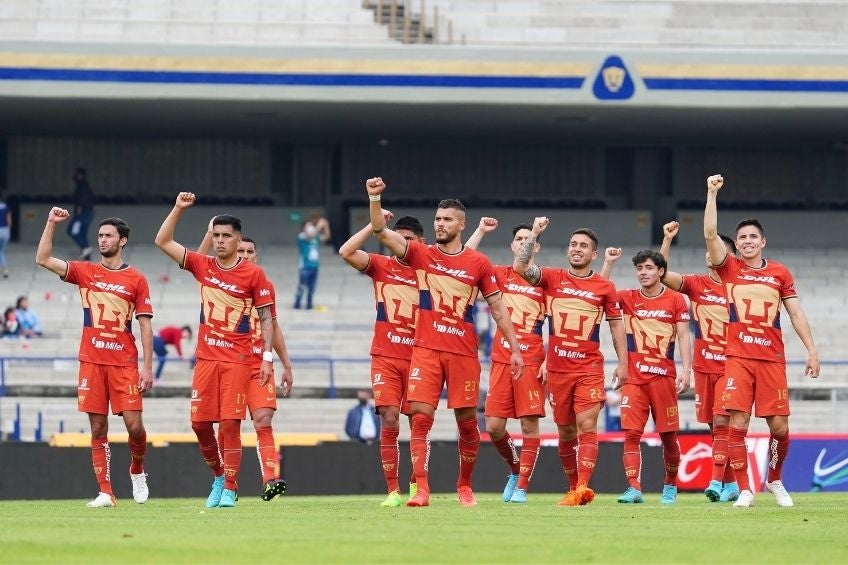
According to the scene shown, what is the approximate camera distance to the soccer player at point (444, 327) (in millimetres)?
14977

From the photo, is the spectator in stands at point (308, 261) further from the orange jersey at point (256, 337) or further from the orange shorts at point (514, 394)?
the orange jersey at point (256, 337)

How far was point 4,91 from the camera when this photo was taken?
3428cm

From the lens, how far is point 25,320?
32625 mm

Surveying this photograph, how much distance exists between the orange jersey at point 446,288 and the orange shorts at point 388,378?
1.01 meters

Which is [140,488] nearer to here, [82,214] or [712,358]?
[712,358]

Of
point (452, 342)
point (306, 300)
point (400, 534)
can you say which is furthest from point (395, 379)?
point (306, 300)

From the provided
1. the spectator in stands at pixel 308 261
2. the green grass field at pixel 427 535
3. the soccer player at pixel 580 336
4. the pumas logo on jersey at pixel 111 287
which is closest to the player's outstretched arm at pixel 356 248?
the soccer player at pixel 580 336

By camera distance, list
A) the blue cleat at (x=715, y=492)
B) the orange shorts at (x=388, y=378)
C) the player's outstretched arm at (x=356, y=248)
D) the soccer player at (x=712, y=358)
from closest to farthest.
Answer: the player's outstretched arm at (x=356, y=248) < the orange shorts at (x=388, y=378) < the soccer player at (x=712, y=358) < the blue cleat at (x=715, y=492)

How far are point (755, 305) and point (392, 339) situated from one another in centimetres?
342

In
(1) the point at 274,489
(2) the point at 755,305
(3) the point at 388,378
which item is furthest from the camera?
(3) the point at 388,378

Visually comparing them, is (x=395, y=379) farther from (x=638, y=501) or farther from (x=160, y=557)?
(x=160, y=557)

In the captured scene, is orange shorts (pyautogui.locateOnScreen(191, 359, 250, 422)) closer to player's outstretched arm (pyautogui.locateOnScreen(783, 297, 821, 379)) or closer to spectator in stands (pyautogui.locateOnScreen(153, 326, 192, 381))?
player's outstretched arm (pyautogui.locateOnScreen(783, 297, 821, 379))

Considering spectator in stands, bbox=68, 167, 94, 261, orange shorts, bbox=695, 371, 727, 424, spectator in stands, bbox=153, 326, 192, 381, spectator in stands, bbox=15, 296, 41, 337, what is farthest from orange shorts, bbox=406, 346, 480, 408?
spectator in stands, bbox=68, 167, 94, 261

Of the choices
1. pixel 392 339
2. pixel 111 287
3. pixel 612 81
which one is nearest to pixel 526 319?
pixel 392 339
